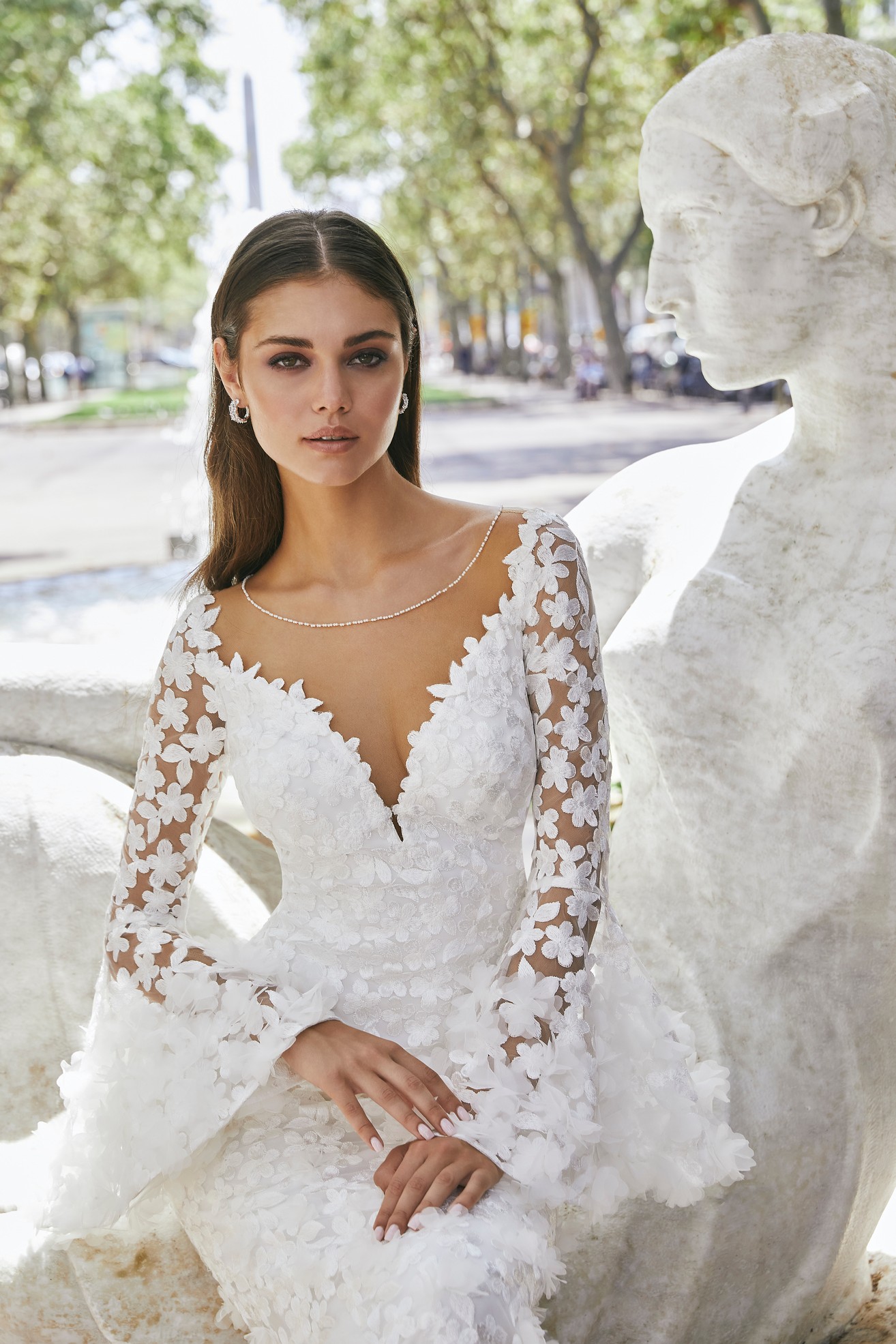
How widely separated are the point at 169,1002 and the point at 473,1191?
55 cm

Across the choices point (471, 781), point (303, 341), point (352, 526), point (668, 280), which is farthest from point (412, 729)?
point (668, 280)

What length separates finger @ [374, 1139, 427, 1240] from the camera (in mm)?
1770

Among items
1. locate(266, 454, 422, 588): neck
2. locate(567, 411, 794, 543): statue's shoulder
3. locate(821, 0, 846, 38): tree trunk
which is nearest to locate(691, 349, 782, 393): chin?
locate(567, 411, 794, 543): statue's shoulder

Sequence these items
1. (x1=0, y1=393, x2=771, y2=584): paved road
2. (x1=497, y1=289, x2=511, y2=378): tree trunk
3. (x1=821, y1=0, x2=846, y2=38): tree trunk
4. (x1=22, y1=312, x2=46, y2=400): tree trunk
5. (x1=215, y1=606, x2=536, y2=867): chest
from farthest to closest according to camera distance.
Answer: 1. (x1=22, y1=312, x2=46, y2=400): tree trunk
2. (x1=497, y1=289, x2=511, y2=378): tree trunk
3. (x1=0, y1=393, x2=771, y2=584): paved road
4. (x1=821, y1=0, x2=846, y2=38): tree trunk
5. (x1=215, y1=606, x2=536, y2=867): chest

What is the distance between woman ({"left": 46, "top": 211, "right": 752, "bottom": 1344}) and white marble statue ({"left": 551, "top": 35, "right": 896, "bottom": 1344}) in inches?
9.6

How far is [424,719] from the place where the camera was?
7.02ft

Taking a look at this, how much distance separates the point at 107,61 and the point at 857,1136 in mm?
17473

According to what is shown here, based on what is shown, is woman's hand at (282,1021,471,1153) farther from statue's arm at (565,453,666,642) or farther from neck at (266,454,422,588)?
statue's arm at (565,453,666,642)

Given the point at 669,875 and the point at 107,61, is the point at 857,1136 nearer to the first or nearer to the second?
the point at 669,875

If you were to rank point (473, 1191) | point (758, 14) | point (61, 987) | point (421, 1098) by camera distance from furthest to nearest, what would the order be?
point (758, 14) < point (61, 987) < point (421, 1098) < point (473, 1191)

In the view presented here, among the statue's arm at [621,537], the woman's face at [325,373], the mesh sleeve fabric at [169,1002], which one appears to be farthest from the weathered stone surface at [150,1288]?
the statue's arm at [621,537]

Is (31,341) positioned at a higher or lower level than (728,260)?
lower

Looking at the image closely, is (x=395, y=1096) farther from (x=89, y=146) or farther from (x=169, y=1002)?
(x=89, y=146)

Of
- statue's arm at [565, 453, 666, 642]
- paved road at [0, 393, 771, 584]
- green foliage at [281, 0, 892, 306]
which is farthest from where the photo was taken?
green foliage at [281, 0, 892, 306]
